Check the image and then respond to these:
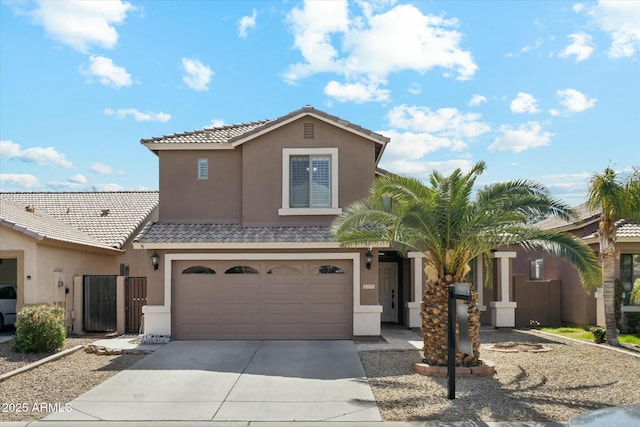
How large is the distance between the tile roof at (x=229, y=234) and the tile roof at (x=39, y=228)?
3.23m

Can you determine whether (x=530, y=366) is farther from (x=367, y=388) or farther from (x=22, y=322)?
(x=22, y=322)

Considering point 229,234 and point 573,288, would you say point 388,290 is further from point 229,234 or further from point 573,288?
point 229,234

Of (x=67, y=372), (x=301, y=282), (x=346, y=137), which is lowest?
(x=67, y=372)

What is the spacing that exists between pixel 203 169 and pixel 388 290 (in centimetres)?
787

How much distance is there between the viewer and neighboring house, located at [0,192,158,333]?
56.1 feet

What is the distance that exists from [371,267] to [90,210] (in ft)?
47.1

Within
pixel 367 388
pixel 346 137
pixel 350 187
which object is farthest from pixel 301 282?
pixel 367 388

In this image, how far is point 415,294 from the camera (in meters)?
18.8

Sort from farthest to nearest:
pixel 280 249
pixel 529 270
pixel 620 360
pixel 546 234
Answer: pixel 529 270 → pixel 280 249 → pixel 620 360 → pixel 546 234

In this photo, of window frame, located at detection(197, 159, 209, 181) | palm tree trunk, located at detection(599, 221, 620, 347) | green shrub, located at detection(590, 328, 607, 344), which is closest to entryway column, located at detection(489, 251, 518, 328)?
green shrub, located at detection(590, 328, 607, 344)

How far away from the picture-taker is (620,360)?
13.1 metres

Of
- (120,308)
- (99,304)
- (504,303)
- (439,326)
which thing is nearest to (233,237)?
(120,308)

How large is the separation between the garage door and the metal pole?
6.28 metres

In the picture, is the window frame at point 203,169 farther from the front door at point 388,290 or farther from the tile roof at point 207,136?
the front door at point 388,290
